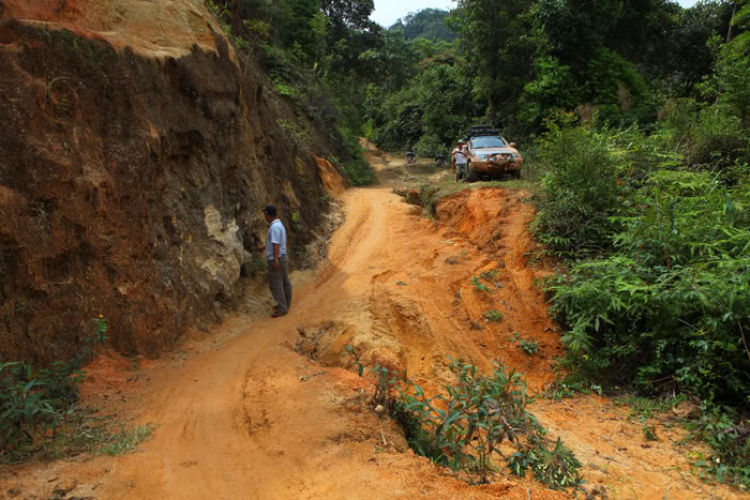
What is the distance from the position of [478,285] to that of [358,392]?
12.8 ft

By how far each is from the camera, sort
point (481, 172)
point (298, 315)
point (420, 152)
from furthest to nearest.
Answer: point (420, 152) → point (481, 172) → point (298, 315)

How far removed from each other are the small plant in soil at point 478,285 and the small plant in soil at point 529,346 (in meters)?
1.14

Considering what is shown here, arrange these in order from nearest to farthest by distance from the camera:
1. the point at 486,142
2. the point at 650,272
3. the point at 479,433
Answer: the point at 479,433, the point at 650,272, the point at 486,142

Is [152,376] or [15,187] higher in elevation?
[15,187]

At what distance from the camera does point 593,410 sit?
17.8 feet

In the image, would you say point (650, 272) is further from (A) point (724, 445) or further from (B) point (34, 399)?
(B) point (34, 399)

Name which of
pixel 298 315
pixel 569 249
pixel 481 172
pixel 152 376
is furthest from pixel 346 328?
pixel 481 172

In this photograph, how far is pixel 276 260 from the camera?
6676 mm

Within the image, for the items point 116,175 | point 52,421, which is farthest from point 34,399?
point 116,175

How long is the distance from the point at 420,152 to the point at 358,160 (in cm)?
663

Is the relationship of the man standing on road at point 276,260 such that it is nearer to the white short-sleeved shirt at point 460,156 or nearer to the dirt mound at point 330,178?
the dirt mound at point 330,178

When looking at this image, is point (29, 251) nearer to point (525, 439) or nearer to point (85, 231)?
point (85, 231)

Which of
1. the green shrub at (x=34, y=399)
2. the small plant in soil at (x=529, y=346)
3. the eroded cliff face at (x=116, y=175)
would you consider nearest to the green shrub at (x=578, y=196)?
the small plant in soil at (x=529, y=346)

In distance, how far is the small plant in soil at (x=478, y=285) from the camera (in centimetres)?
757
